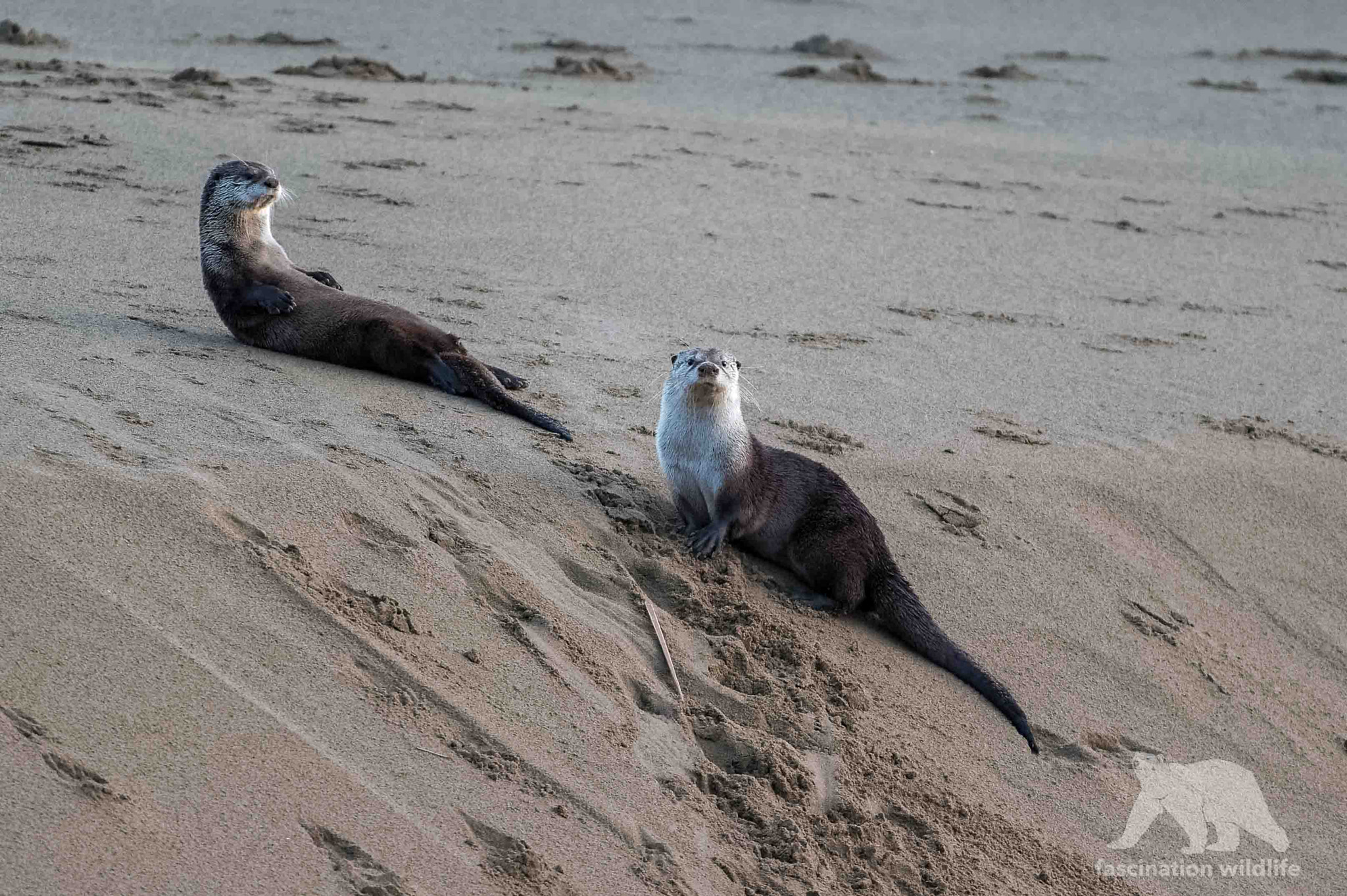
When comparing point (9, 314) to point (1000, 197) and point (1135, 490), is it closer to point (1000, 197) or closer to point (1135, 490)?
point (1135, 490)

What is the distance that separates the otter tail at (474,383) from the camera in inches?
184

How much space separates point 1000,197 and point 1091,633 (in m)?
5.44

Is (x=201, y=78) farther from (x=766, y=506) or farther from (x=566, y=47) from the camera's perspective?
(x=766, y=506)

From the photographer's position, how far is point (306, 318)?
506cm

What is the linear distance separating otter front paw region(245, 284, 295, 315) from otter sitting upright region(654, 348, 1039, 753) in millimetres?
1566

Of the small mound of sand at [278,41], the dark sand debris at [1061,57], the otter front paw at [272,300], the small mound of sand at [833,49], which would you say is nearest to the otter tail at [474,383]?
the otter front paw at [272,300]

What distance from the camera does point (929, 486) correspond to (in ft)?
15.9

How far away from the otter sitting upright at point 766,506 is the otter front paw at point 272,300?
1.57 m

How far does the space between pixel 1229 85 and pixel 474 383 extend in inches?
519

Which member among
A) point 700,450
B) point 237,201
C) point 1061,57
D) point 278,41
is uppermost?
point 1061,57

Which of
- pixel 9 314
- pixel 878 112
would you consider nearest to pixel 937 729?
pixel 9 314

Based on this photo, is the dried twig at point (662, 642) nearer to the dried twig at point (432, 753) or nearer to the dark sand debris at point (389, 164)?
the dried twig at point (432, 753)

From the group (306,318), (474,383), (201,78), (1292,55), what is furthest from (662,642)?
(1292,55)

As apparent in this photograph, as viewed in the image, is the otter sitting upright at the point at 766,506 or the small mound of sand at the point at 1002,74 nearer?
the otter sitting upright at the point at 766,506
